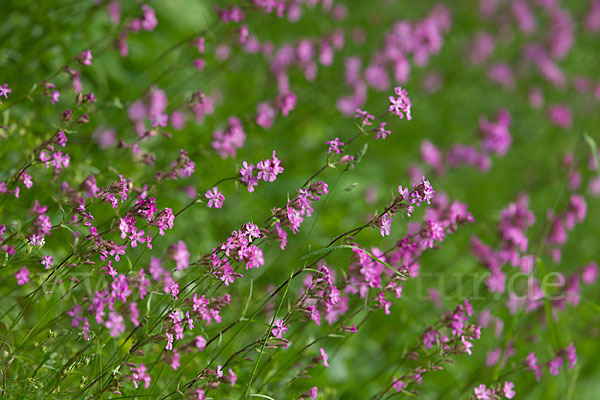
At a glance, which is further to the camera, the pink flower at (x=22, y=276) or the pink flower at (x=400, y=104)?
the pink flower at (x=400, y=104)

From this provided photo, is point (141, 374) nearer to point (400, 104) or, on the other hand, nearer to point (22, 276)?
point (22, 276)

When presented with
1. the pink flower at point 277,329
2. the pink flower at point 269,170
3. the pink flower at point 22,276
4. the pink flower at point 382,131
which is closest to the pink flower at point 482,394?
the pink flower at point 277,329

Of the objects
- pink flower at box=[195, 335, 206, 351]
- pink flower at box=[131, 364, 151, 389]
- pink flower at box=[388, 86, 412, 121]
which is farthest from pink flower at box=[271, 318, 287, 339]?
pink flower at box=[388, 86, 412, 121]

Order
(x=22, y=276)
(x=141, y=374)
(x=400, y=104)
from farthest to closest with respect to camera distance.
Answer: (x=400, y=104), (x=22, y=276), (x=141, y=374)

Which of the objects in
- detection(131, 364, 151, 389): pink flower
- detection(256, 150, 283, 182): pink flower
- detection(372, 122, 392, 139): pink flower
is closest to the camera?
detection(131, 364, 151, 389): pink flower

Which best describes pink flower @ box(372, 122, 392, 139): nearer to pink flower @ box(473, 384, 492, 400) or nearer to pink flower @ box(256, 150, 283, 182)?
pink flower @ box(256, 150, 283, 182)

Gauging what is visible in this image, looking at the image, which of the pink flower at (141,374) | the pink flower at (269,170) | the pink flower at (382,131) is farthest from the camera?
the pink flower at (382,131)

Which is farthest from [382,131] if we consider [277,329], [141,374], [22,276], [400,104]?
[22,276]

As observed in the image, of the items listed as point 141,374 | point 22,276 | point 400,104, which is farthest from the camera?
point 400,104

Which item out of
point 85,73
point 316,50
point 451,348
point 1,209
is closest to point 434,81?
point 316,50

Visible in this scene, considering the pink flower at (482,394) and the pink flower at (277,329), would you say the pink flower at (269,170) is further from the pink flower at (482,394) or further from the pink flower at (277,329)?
the pink flower at (482,394)

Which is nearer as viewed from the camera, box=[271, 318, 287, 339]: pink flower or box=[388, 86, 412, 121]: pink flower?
box=[271, 318, 287, 339]: pink flower
